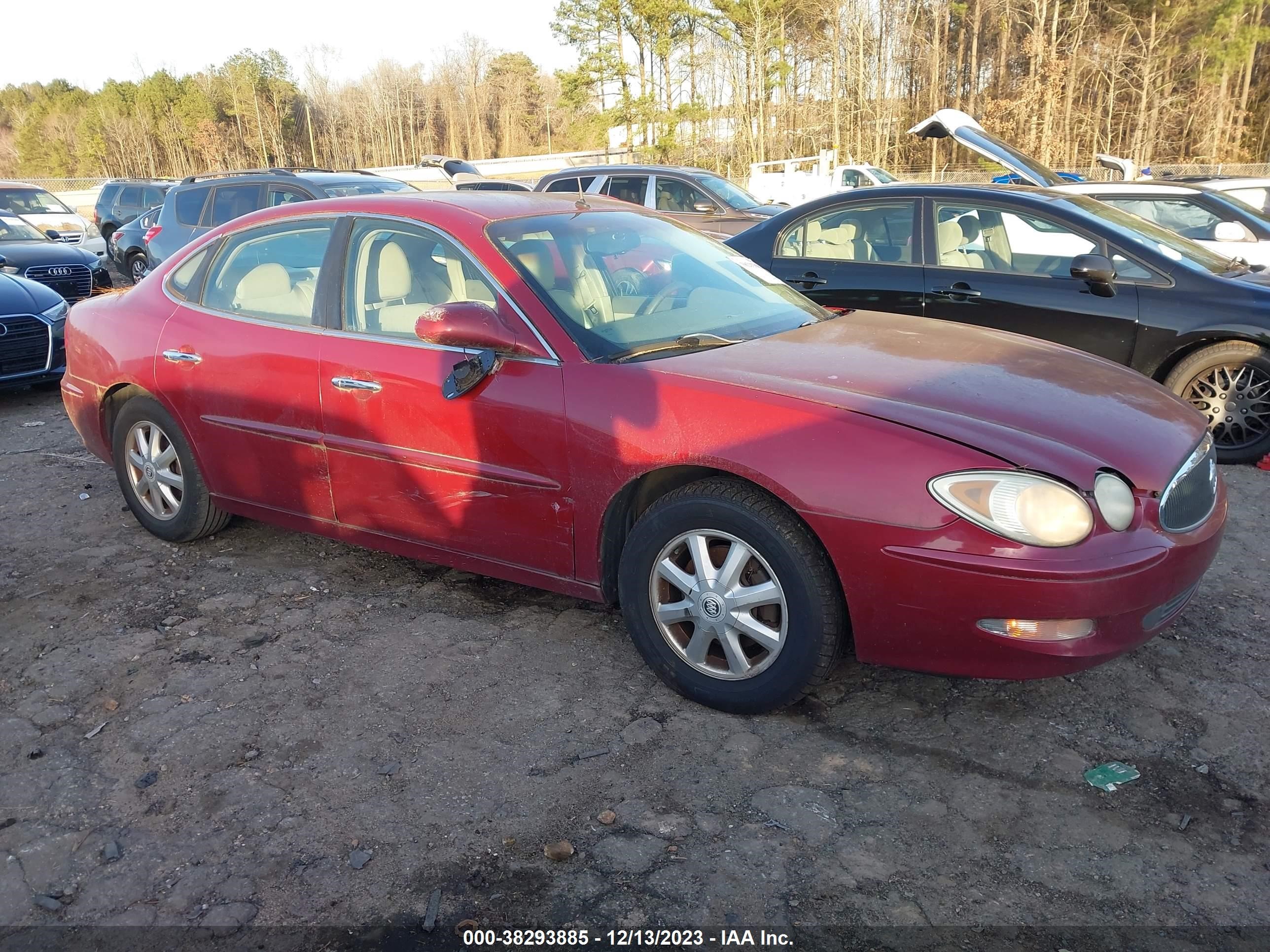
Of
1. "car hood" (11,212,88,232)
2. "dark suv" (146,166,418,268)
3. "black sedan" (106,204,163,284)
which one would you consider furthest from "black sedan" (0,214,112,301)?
"car hood" (11,212,88,232)

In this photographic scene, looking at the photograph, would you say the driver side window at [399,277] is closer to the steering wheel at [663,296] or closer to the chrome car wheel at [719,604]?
the steering wheel at [663,296]

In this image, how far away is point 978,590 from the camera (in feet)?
8.54

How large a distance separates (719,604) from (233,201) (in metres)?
10.7

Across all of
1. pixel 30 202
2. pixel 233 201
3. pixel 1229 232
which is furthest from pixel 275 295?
pixel 30 202

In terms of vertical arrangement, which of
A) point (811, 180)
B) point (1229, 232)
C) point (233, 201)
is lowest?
point (1229, 232)

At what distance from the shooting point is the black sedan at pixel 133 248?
607 inches

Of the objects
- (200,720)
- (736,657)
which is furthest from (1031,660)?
(200,720)

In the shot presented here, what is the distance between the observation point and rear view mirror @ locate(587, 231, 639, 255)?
3799mm

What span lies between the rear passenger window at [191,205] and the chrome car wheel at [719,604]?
10812 millimetres

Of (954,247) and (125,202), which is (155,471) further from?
(125,202)

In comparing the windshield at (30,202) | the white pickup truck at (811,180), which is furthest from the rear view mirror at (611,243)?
the windshield at (30,202)

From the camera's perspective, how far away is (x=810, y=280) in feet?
21.6

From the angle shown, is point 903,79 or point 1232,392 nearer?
point 1232,392

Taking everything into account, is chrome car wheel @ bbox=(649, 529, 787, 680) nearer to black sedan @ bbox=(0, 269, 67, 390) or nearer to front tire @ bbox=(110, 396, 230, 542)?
front tire @ bbox=(110, 396, 230, 542)
